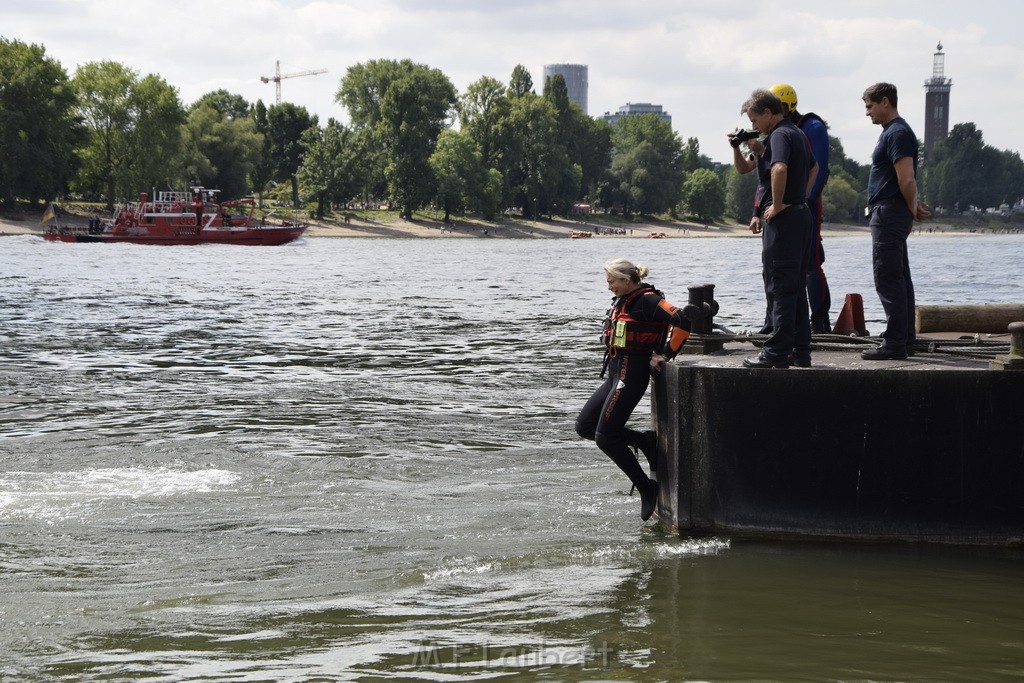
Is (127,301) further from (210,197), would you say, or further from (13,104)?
(13,104)

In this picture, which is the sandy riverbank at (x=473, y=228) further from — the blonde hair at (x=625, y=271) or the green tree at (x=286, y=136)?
the blonde hair at (x=625, y=271)

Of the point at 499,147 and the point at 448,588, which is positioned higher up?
the point at 499,147

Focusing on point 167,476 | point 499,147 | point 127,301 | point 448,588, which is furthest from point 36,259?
point 499,147

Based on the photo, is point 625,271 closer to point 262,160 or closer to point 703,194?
point 262,160

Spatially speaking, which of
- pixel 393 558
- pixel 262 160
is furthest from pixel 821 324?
pixel 262 160

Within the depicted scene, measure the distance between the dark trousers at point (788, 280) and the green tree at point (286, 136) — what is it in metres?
138

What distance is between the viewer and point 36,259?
6669 cm

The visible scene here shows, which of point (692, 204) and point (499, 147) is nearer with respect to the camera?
point (499, 147)

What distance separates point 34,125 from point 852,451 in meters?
101

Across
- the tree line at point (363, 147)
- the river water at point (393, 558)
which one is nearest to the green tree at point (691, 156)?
the tree line at point (363, 147)

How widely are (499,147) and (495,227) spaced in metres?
8.59

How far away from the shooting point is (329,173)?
121 m

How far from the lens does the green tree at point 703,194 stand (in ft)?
559

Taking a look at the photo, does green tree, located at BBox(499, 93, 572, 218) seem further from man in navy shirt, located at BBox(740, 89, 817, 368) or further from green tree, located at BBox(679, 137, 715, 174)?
man in navy shirt, located at BBox(740, 89, 817, 368)
